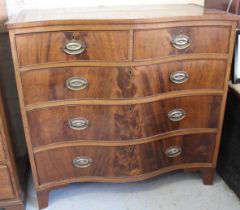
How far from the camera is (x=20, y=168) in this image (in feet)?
5.05

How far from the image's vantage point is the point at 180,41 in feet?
3.91

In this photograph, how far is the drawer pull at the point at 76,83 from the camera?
1190mm

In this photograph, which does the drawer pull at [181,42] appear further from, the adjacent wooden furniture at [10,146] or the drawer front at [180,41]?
the adjacent wooden furniture at [10,146]

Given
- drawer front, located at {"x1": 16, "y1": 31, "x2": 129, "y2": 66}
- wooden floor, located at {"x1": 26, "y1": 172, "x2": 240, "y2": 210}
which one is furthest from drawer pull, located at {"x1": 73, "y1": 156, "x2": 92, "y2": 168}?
drawer front, located at {"x1": 16, "y1": 31, "x2": 129, "y2": 66}

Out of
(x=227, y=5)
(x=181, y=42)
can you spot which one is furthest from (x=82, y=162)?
(x=227, y=5)

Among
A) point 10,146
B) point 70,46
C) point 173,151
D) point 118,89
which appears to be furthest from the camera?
point 173,151

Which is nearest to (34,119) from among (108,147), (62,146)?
(62,146)

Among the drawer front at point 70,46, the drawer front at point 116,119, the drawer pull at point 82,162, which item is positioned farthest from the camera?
the drawer pull at point 82,162

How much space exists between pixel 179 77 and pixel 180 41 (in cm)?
17

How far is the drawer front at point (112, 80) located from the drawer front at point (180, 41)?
0.05 m

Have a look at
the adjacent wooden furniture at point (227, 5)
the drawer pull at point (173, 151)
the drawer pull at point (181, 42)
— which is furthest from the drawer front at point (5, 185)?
the adjacent wooden furniture at point (227, 5)

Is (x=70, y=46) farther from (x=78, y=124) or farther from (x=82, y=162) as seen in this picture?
(x=82, y=162)

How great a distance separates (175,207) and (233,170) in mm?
391

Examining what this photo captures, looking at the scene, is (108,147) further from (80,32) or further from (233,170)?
(233,170)
